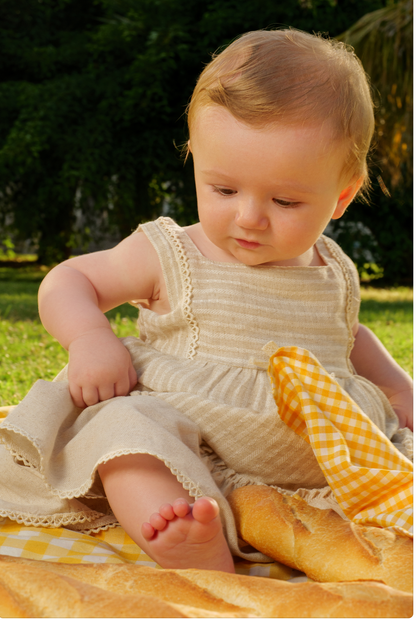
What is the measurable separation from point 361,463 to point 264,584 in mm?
398

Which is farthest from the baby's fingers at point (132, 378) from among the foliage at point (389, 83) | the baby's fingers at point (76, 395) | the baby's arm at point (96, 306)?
the foliage at point (389, 83)

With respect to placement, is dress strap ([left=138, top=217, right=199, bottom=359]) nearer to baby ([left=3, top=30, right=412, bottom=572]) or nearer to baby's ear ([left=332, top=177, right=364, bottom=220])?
baby ([left=3, top=30, right=412, bottom=572])

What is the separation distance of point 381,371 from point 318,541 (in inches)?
32.5

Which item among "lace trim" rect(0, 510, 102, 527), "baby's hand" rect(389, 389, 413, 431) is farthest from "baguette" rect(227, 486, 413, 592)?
"baby's hand" rect(389, 389, 413, 431)

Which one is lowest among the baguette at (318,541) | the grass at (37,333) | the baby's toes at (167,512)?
the grass at (37,333)

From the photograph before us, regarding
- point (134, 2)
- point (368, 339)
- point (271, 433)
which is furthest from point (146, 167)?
point (271, 433)

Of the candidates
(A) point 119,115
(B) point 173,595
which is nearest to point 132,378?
(B) point 173,595

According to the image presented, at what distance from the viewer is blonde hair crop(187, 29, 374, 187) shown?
1186mm

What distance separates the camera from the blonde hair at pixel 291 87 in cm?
119

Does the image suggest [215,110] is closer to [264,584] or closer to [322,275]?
[322,275]

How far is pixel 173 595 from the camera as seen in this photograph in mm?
771

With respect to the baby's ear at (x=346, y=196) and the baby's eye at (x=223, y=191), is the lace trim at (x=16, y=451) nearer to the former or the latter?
the baby's eye at (x=223, y=191)

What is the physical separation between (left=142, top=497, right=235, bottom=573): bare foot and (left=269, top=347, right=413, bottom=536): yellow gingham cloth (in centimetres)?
24

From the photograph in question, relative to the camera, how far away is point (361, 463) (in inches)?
43.6
